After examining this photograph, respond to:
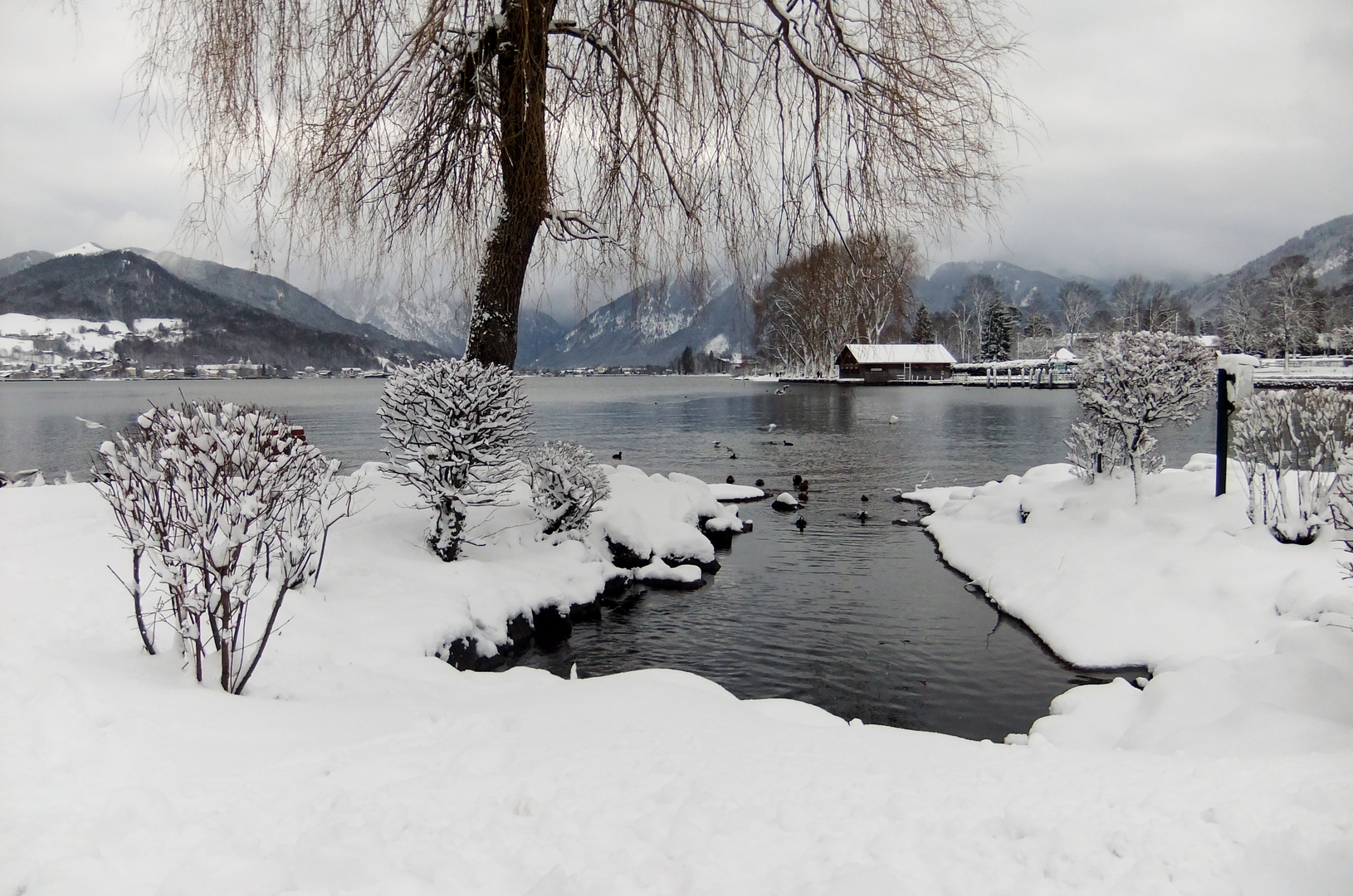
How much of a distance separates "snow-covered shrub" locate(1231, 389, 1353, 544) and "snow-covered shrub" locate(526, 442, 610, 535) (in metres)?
8.55

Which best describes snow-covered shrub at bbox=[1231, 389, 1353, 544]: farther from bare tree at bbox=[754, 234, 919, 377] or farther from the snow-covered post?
bare tree at bbox=[754, 234, 919, 377]

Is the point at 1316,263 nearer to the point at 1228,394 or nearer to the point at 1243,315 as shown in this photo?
the point at 1243,315

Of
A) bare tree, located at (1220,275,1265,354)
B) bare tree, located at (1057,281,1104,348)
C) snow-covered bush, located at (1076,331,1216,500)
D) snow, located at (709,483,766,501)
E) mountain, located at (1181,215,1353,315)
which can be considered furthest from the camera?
bare tree, located at (1057,281,1104,348)

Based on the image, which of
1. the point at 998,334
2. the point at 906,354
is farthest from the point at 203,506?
the point at 998,334

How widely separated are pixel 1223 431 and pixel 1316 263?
8181cm

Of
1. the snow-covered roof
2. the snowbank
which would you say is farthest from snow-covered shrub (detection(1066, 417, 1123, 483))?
the snow-covered roof

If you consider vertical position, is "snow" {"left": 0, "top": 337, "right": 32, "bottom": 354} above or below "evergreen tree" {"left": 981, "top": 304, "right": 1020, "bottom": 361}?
below

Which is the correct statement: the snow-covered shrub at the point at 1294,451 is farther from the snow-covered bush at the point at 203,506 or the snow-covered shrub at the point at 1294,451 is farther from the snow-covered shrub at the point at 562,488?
the snow-covered bush at the point at 203,506

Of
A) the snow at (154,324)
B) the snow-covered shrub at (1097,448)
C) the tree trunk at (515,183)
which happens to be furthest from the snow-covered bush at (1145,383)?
the snow at (154,324)

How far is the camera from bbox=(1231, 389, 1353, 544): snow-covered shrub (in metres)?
Answer: 8.89

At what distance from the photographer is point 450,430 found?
8445mm

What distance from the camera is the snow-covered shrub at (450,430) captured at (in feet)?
27.9

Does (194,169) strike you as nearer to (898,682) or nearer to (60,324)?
(898,682)

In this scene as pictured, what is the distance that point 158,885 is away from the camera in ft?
7.80
